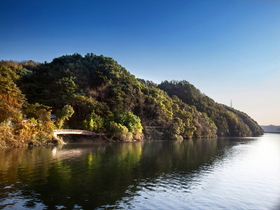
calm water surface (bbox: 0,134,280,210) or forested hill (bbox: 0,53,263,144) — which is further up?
forested hill (bbox: 0,53,263,144)

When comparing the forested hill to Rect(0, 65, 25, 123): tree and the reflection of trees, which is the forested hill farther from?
the reflection of trees

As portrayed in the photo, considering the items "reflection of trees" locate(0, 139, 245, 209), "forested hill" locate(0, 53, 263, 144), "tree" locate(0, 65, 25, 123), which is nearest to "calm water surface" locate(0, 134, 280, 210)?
"reflection of trees" locate(0, 139, 245, 209)

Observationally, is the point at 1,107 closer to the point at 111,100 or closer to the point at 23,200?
the point at 23,200

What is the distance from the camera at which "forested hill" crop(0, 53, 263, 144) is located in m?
54.9

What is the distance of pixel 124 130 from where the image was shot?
55062 millimetres

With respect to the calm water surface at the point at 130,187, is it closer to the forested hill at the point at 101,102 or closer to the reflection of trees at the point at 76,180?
the reflection of trees at the point at 76,180

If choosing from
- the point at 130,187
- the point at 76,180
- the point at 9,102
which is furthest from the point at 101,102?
the point at 130,187

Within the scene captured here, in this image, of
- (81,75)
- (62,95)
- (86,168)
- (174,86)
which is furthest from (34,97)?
(174,86)

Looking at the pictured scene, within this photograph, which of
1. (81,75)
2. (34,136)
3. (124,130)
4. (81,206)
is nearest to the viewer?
(81,206)

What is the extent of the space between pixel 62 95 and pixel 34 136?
23.1 metres

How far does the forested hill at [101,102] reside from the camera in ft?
180

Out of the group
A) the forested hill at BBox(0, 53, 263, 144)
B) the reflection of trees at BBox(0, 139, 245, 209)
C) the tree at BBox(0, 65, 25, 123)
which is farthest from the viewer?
the forested hill at BBox(0, 53, 263, 144)

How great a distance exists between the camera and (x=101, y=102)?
2566 inches

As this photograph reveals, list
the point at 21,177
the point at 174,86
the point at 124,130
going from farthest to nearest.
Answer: the point at 174,86 < the point at 124,130 < the point at 21,177
